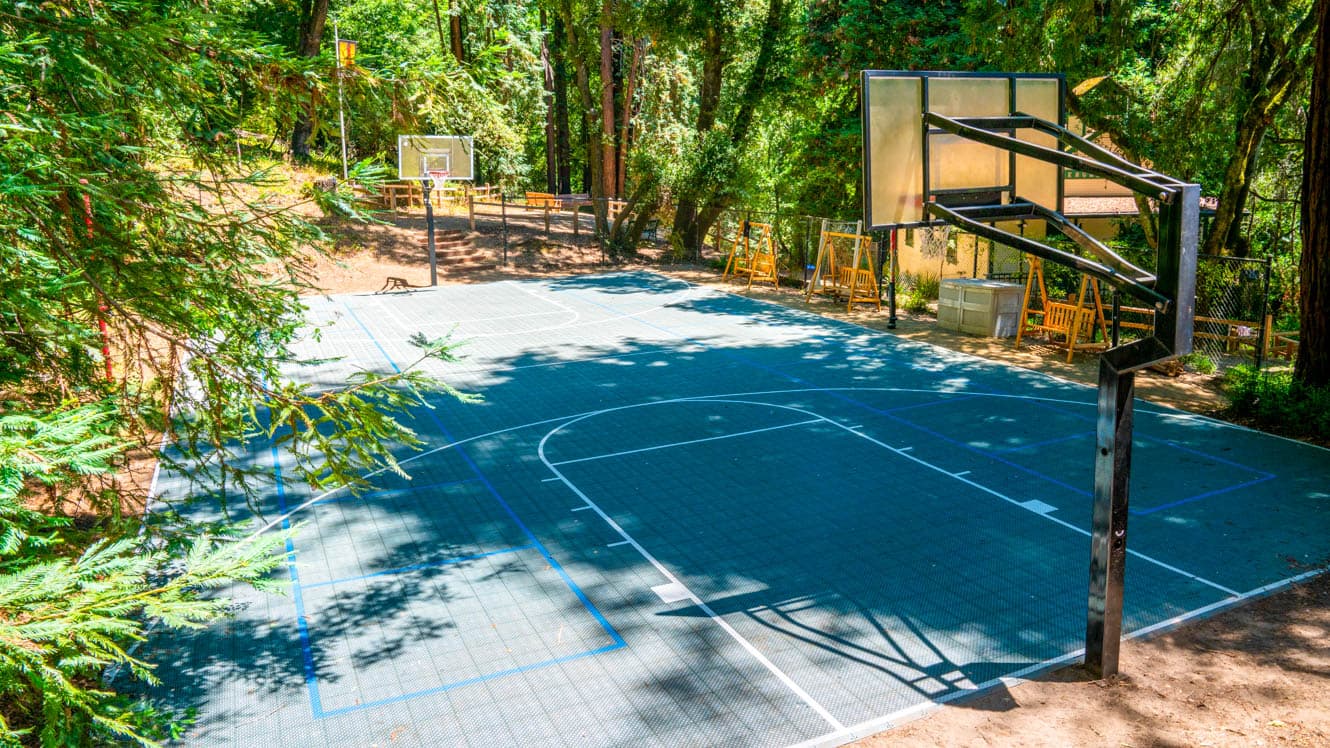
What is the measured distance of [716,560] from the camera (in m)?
7.95

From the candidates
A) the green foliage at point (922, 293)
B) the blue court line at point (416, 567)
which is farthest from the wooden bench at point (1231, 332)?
the blue court line at point (416, 567)

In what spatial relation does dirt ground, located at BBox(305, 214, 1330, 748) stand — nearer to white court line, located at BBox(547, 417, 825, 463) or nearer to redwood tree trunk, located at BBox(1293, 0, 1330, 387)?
white court line, located at BBox(547, 417, 825, 463)

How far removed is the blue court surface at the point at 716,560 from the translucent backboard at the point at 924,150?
2805 mm

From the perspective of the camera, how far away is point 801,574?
302 inches

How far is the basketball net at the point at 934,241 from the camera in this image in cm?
2027

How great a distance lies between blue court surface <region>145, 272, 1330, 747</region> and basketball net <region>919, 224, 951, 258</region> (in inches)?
280

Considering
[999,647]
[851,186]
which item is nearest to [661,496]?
[999,647]

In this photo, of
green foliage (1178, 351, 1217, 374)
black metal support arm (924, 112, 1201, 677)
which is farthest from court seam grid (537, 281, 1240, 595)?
green foliage (1178, 351, 1217, 374)

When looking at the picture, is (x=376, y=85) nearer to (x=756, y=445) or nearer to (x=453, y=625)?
(x=453, y=625)

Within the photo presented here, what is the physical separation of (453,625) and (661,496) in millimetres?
2874

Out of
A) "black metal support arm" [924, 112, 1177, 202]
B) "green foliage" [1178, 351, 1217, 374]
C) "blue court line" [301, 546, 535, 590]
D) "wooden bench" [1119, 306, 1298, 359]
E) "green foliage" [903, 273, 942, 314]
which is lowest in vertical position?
"blue court line" [301, 546, 535, 590]

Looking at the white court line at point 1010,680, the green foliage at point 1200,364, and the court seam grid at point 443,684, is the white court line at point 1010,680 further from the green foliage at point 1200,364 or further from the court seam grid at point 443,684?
the green foliage at point 1200,364

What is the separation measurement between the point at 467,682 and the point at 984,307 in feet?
41.7

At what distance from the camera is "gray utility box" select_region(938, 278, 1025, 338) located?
54.1ft
